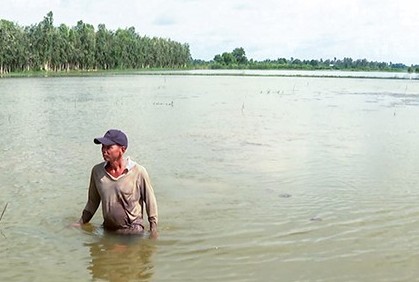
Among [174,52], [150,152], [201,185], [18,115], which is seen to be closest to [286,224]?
[201,185]

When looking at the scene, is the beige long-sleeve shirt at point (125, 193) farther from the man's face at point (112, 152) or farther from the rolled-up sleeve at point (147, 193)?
the man's face at point (112, 152)

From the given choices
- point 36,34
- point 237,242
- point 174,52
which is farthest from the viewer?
point 174,52

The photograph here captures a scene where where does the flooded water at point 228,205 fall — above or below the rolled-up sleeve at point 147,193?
below

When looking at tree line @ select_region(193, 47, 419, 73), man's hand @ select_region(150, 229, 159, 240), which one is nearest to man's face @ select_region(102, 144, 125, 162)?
man's hand @ select_region(150, 229, 159, 240)

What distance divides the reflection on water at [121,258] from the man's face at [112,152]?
3.28 ft

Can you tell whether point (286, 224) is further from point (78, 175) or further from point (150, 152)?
point (150, 152)

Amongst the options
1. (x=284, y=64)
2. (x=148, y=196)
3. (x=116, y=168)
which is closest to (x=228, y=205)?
(x=148, y=196)

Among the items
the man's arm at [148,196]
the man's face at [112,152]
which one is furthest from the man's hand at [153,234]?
the man's face at [112,152]

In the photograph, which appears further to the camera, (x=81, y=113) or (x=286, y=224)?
(x=81, y=113)

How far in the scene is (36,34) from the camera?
73.6 m

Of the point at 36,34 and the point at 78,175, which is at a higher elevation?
the point at 36,34

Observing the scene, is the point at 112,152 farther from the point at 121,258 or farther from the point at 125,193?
the point at 121,258

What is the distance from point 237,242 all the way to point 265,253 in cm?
48

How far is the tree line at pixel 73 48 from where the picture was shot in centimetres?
6788
